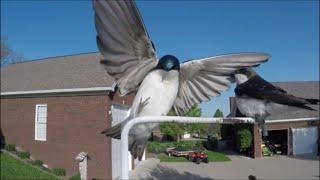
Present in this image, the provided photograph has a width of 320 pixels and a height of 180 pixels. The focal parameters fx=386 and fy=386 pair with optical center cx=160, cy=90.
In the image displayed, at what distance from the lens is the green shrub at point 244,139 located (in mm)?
21584

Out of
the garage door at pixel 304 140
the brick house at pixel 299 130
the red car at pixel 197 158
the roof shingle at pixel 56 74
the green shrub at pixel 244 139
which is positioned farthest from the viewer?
the garage door at pixel 304 140

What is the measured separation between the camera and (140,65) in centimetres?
167

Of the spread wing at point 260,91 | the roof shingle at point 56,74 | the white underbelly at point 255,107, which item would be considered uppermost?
the roof shingle at point 56,74

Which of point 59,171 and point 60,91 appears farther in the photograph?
point 60,91

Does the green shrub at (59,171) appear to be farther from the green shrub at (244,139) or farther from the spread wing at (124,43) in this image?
the spread wing at (124,43)

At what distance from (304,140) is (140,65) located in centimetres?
2536

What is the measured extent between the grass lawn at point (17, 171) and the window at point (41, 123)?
1556 millimetres

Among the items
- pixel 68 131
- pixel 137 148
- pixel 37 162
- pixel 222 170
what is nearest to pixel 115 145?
pixel 68 131

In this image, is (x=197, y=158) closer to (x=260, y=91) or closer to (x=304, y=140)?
(x=304, y=140)

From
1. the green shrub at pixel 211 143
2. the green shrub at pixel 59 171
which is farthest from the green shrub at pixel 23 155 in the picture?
the green shrub at pixel 211 143

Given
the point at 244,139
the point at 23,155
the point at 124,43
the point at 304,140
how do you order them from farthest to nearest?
the point at 304,140 → the point at 244,139 → the point at 23,155 → the point at 124,43

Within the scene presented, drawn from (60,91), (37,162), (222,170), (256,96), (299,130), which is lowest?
(222,170)

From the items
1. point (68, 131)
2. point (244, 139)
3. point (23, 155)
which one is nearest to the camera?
point (68, 131)

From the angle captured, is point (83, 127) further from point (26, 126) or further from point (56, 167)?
point (26, 126)
